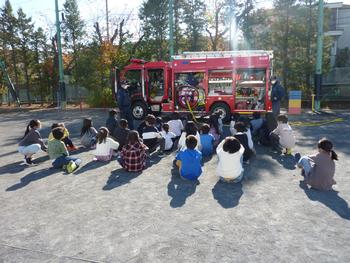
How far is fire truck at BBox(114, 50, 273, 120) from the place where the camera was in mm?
13180

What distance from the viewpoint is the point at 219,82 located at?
13.7 m

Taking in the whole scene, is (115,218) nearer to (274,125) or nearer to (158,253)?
(158,253)

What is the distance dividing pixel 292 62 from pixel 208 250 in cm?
2219

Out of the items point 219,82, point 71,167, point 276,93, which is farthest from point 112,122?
point 276,93

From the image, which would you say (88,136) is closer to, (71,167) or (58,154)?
(58,154)

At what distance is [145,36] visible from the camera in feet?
97.8

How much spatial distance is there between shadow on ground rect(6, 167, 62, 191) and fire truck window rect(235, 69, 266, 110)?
27.5 feet

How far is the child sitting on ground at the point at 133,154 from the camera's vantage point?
6.96 m

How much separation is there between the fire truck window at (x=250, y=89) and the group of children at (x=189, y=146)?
3.86 meters

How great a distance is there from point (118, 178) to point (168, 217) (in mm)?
2268

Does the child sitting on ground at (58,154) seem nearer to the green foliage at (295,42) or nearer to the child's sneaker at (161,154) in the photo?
the child's sneaker at (161,154)

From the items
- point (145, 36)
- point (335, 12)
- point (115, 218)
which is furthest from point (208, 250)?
point (335, 12)

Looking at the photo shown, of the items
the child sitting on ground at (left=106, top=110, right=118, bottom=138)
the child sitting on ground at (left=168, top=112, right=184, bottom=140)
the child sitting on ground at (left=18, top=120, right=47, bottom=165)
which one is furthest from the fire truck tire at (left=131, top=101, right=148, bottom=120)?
the child sitting on ground at (left=18, top=120, right=47, bottom=165)

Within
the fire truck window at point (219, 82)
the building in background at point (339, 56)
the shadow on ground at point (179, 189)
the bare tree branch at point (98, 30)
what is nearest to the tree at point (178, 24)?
the bare tree branch at point (98, 30)
